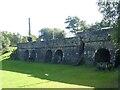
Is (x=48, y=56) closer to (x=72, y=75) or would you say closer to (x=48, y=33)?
(x=72, y=75)

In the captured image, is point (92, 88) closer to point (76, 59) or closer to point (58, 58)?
point (76, 59)

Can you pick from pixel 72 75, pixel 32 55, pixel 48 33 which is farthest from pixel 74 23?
pixel 72 75

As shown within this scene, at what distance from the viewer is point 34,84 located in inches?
698

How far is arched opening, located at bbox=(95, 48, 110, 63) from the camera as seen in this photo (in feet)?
91.1

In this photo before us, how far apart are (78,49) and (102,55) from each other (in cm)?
369

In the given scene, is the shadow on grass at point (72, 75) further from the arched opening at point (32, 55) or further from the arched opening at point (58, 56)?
the arched opening at point (32, 55)

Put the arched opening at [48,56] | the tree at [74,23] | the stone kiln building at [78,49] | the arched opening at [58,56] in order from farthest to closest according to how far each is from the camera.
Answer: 1. the tree at [74,23]
2. the arched opening at [48,56]
3. the arched opening at [58,56]
4. the stone kiln building at [78,49]

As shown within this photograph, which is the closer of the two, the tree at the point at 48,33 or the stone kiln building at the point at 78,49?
the stone kiln building at the point at 78,49

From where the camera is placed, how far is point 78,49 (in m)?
30.8

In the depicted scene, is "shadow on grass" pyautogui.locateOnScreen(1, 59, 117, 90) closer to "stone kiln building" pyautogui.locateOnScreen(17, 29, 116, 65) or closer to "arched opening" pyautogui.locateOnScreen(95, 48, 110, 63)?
"arched opening" pyautogui.locateOnScreen(95, 48, 110, 63)

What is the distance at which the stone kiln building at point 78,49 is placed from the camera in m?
26.7

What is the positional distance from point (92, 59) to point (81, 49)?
297 centimetres

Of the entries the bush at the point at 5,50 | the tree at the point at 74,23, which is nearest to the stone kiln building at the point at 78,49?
the bush at the point at 5,50

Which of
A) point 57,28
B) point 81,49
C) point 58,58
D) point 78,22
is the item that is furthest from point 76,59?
point 57,28
